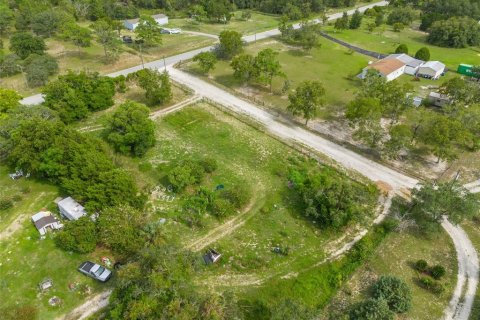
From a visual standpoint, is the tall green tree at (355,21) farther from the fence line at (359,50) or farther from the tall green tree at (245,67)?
the tall green tree at (245,67)

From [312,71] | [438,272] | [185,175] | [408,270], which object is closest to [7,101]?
Result: [185,175]

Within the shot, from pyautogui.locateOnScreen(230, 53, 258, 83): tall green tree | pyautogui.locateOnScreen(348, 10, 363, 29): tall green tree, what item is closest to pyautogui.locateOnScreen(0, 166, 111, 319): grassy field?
pyautogui.locateOnScreen(230, 53, 258, 83): tall green tree

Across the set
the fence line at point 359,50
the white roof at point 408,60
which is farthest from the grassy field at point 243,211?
the fence line at point 359,50

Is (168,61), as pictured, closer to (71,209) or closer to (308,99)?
(308,99)

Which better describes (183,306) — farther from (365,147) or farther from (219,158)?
(365,147)

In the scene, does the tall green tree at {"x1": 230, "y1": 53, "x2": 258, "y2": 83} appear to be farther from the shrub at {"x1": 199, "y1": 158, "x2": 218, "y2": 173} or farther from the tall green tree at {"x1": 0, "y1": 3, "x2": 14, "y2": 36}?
the tall green tree at {"x1": 0, "y1": 3, "x2": 14, "y2": 36}

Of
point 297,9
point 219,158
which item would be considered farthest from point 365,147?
point 297,9

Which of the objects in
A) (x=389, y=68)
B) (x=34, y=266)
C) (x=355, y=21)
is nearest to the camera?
(x=34, y=266)
